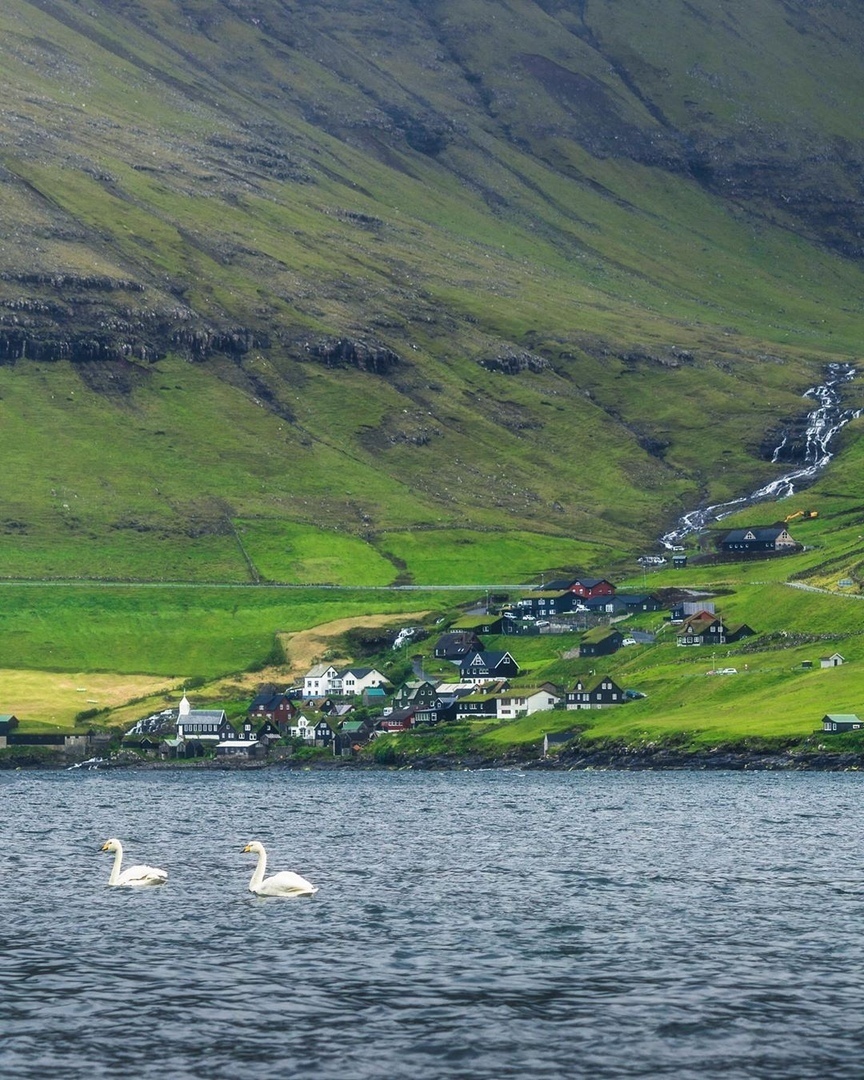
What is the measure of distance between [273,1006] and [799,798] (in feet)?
269

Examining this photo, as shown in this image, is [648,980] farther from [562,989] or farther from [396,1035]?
[396,1035]

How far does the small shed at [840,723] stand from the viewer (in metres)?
167

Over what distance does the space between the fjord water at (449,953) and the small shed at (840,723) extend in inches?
2433

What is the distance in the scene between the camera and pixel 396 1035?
147ft

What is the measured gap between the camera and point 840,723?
551ft

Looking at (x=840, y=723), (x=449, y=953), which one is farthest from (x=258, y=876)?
(x=840, y=723)

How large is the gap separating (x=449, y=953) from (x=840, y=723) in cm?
11848

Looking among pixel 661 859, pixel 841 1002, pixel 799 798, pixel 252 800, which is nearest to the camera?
pixel 841 1002

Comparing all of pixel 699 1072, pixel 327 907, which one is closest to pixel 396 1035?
pixel 699 1072

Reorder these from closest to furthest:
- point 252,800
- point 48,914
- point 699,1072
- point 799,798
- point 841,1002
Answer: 1. point 699,1072
2. point 841,1002
3. point 48,914
4. point 799,798
5. point 252,800

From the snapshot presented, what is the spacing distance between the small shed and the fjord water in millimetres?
61794

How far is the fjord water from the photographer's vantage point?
4306cm

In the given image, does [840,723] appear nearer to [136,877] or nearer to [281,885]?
[136,877]

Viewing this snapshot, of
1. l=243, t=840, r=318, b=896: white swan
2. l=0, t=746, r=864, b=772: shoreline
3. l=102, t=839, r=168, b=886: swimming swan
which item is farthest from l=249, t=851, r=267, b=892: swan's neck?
l=0, t=746, r=864, b=772: shoreline
